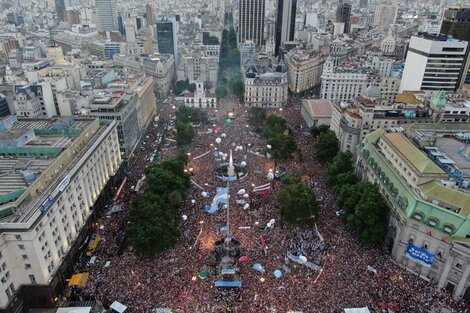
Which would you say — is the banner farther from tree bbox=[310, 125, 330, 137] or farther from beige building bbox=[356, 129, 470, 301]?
tree bbox=[310, 125, 330, 137]

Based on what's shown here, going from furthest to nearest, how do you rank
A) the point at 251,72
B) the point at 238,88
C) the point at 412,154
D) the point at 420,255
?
the point at 238,88 < the point at 251,72 < the point at 412,154 < the point at 420,255

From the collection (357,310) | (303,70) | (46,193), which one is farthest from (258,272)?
(303,70)

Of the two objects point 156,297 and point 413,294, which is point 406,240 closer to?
point 413,294

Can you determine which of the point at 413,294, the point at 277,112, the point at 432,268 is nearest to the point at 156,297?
the point at 413,294

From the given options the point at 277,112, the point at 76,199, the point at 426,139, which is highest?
the point at 426,139

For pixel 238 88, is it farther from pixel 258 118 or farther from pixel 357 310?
pixel 357 310

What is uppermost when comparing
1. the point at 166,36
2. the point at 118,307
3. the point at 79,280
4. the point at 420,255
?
the point at 166,36

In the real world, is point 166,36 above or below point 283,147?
above
